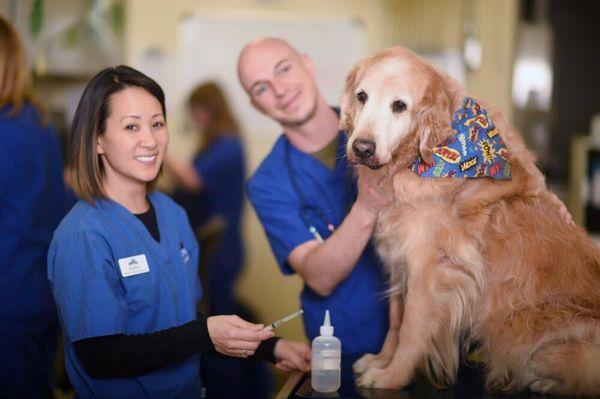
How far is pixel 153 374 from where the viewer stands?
66.6 inches

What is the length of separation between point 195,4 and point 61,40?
4.05 feet

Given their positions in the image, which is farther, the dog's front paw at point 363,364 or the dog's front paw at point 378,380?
the dog's front paw at point 363,364

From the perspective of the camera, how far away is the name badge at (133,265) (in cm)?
165

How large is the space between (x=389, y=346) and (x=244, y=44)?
358 centimetres

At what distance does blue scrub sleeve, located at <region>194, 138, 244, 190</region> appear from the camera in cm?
417

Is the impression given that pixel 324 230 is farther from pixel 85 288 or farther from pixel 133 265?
pixel 85 288

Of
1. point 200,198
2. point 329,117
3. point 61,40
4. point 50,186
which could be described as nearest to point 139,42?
point 61,40

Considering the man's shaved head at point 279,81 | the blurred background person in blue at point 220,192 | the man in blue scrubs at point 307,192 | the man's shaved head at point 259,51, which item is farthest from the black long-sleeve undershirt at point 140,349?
the blurred background person in blue at point 220,192

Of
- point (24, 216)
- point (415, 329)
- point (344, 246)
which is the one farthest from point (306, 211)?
point (24, 216)

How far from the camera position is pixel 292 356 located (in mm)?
1935

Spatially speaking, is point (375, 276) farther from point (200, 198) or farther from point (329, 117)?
point (200, 198)

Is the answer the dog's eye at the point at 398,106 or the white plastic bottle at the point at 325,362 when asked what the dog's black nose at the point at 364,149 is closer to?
the dog's eye at the point at 398,106

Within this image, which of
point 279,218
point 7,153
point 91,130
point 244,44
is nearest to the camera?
point 91,130

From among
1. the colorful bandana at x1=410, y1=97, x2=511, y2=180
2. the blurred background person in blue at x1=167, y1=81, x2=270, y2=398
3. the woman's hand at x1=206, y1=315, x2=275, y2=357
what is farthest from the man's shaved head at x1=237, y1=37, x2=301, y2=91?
the blurred background person in blue at x1=167, y1=81, x2=270, y2=398
